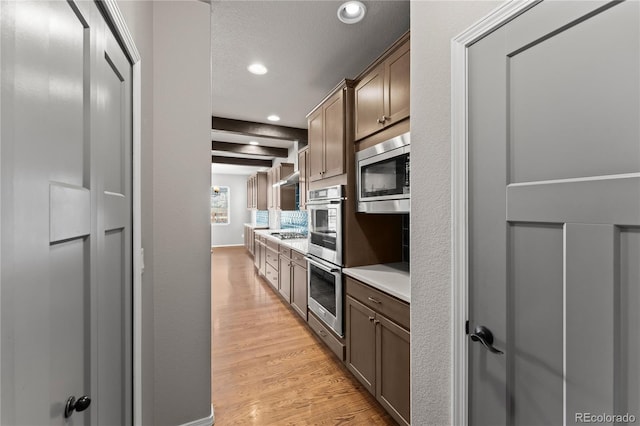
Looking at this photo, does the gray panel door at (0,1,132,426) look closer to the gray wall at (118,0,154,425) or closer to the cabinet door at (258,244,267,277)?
the gray wall at (118,0,154,425)

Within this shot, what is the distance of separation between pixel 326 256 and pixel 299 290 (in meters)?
0.99

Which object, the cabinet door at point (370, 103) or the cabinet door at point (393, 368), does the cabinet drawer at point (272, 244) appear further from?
the cabinet door at point (393, 368)

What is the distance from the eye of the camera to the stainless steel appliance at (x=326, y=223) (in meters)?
2.26

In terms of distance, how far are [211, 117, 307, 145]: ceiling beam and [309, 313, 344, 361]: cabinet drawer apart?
2934 mm

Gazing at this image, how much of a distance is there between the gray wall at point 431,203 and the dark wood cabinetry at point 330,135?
3.19 feet

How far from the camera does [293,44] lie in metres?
2.24

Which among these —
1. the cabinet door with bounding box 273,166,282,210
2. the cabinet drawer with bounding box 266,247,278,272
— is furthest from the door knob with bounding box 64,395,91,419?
the cabinet door with bounding box 273,166,282,210

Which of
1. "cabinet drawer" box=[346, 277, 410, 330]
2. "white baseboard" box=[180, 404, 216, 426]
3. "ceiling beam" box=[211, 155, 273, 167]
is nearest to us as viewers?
"cabinet drawer" box=[346, 277, 410, 330]

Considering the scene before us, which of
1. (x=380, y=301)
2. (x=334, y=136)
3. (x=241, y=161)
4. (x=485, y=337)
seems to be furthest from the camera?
(x=241, y=161)

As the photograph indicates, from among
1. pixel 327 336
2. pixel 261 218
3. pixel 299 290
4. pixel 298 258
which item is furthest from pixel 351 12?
pixel 261 218

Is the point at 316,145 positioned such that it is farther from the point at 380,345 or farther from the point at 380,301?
the point at 380,345

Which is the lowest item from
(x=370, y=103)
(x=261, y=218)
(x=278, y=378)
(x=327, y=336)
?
(x=278, y=378)

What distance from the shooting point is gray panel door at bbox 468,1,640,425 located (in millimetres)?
676

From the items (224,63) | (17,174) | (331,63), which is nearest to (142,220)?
(17,174)
